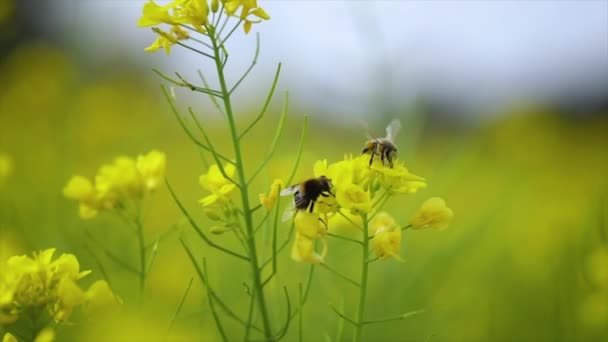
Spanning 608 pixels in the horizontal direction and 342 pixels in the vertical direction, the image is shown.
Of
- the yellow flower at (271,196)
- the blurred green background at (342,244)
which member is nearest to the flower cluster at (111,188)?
the blurred green background at (342,244)

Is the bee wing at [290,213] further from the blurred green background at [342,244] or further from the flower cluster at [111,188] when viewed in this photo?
the flower cluster at [111,188]

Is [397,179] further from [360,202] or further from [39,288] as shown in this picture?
Result: [39,288]

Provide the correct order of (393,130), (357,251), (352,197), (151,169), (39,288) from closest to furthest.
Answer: (352,197) → (39,288) → (393,130) → (151,169) → (357,251)

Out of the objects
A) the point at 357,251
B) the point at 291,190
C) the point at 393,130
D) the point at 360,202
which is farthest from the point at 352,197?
the point at 357,251

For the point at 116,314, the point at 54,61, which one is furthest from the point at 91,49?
the point at 116,314

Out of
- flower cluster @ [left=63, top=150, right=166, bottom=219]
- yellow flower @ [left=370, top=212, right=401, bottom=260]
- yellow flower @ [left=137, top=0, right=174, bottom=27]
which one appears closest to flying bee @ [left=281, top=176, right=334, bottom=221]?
yellow flower @ [left=370, top=212, right=401, bottom=260]

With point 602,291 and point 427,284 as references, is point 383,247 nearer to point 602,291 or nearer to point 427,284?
point 602,291

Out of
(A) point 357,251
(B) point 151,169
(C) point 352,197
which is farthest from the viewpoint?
(A) point 357,251
